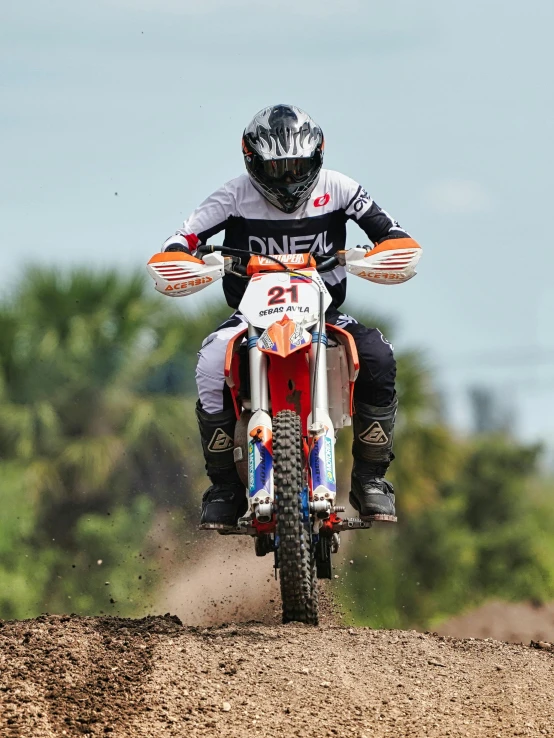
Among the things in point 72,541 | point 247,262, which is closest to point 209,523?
point 247,262

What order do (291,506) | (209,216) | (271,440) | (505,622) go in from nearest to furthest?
(291,506) < (271,440) < (209,216) < (505,622)

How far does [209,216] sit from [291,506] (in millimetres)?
2503

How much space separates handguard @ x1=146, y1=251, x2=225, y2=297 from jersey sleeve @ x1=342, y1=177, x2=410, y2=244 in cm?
125

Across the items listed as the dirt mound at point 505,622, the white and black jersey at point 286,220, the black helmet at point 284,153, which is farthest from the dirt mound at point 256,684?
the dirt mound at point 505,622

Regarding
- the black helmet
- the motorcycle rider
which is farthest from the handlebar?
the black helmet

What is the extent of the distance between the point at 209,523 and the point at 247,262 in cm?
185

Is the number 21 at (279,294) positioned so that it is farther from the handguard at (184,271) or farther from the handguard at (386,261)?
the handguard at (386,261)

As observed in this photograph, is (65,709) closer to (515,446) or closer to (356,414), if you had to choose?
(356,414)

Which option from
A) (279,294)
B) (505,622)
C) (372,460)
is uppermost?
(279,294)

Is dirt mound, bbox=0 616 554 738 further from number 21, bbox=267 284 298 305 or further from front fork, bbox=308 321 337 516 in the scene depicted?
number 21, bbox=267 284 298 305

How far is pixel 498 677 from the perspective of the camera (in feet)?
24.2

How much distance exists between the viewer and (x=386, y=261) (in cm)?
820

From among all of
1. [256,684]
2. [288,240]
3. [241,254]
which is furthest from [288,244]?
[256,684]

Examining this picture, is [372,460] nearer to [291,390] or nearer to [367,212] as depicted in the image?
[291,390]
